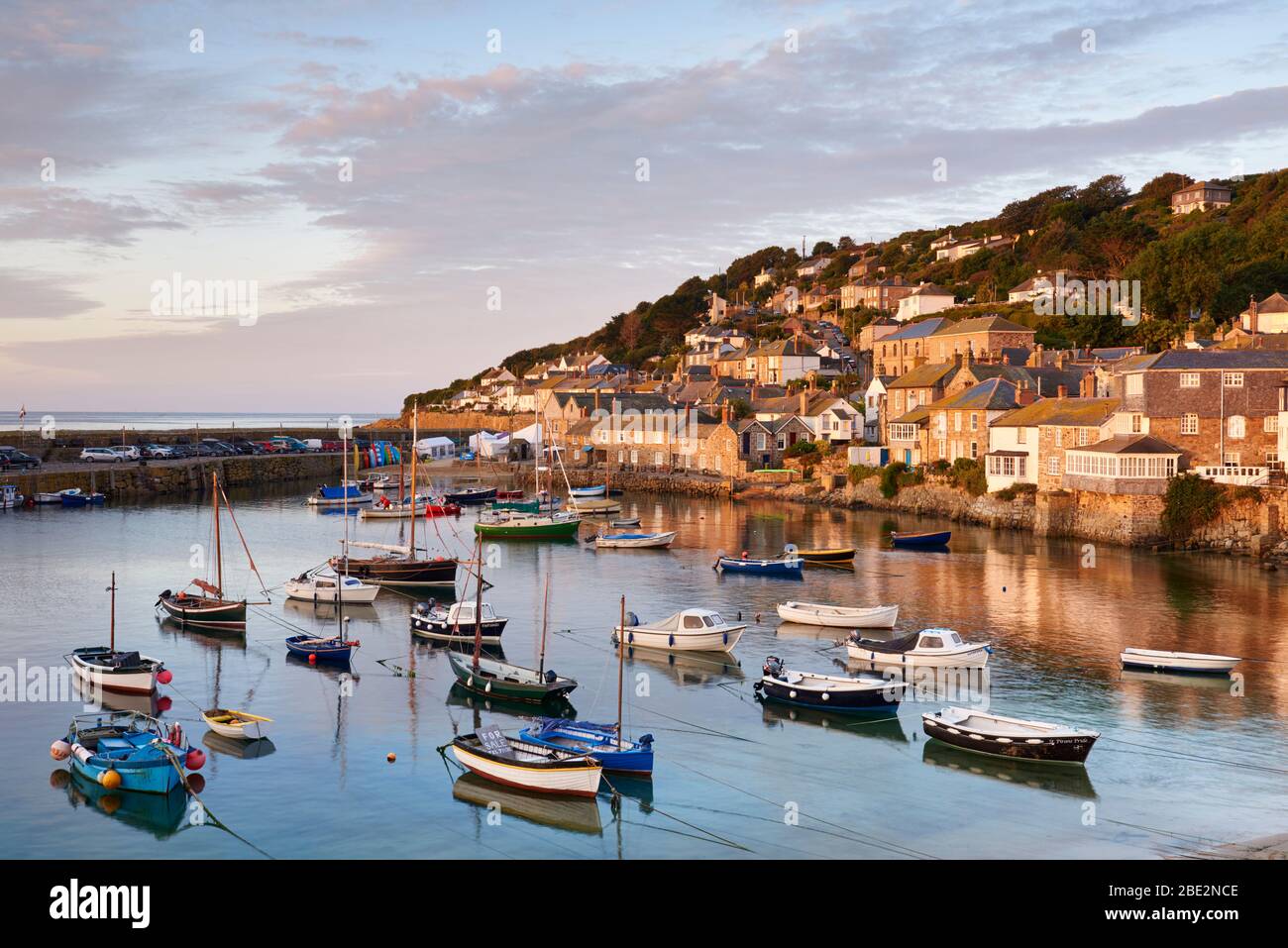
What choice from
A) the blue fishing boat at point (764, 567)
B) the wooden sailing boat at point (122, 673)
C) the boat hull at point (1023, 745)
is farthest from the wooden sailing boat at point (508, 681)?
the blue fishing boat at point (764, 567)

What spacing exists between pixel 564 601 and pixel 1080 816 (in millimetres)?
26079

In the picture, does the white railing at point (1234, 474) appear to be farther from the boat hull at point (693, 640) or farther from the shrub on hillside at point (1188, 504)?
the boat hull at point (693, 640)

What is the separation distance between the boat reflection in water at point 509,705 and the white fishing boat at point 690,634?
6.06 m

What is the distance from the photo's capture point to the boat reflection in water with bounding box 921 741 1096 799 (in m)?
24.0

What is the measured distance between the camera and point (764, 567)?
51.9m

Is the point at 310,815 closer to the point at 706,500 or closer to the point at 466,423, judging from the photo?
the point at 706,500

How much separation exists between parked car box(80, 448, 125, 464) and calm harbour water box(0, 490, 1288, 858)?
5188 cm

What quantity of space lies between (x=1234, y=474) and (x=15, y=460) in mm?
91533

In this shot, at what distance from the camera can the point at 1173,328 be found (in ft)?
294

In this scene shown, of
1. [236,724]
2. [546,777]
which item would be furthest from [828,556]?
[236,724]

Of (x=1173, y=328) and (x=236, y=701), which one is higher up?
(x=1173, y=328)

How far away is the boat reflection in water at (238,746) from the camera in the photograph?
25.8 meters

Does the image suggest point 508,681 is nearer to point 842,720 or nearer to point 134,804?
point 842,720
